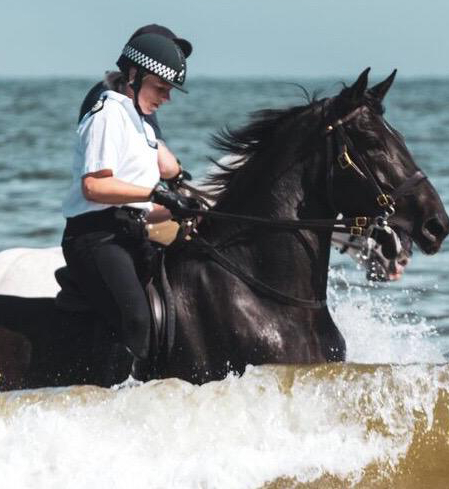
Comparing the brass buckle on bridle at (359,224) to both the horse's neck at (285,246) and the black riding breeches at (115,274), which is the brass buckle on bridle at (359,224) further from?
the black riding breeches at (115,274)

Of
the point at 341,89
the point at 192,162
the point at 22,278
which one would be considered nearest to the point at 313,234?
the point at 341,89

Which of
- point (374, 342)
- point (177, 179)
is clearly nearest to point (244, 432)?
point (177, 179)

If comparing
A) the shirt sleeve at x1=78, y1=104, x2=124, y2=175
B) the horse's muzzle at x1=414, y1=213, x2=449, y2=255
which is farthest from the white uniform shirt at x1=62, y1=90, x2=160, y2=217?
the horse's muzzle at x1=414, y1=213, x2=449, y2=255

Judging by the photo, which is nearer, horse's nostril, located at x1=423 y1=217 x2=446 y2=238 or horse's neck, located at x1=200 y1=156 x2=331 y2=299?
horse's nostril, located at x1=423 y1=217 x2=446 y2=238

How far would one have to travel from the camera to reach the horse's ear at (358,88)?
21.4ft

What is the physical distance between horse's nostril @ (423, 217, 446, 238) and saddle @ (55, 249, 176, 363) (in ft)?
4.23

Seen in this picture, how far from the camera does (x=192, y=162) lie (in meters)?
25.4

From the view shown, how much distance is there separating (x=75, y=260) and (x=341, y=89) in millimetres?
1581

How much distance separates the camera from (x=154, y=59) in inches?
A: 262

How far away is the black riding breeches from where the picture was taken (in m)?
6.62

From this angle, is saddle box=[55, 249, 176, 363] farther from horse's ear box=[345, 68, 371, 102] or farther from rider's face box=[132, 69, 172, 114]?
horse's ear box=[345, 68, 371, 102]

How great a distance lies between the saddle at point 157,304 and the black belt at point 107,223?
232 mm

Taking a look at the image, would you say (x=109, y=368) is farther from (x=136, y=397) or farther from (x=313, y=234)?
(x=313, y=234)

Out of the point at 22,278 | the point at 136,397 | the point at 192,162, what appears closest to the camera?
the point at 136,397
